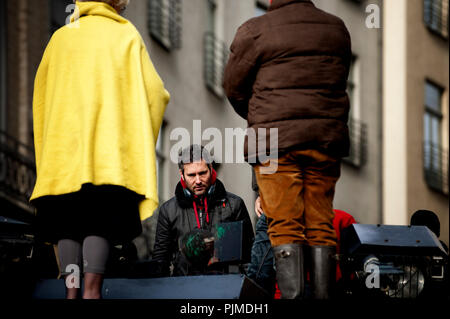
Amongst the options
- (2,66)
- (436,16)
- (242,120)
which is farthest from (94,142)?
(436,16)

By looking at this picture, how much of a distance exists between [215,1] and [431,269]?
17.6 meters

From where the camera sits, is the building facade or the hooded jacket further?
the building facade

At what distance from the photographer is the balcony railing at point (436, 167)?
98.3 feet

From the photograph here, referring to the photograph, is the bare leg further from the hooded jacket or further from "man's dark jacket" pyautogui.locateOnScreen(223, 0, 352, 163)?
"man's dark jacket" pyautogui.locateOnScreen(223, 0, 352, 163)

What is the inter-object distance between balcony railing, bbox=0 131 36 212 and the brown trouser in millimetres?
10251

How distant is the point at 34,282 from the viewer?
746 centimetres

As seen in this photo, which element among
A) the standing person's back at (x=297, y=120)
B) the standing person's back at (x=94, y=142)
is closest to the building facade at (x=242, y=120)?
the standing person's back at (x=94, y=142)

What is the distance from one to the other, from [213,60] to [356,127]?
6562mm

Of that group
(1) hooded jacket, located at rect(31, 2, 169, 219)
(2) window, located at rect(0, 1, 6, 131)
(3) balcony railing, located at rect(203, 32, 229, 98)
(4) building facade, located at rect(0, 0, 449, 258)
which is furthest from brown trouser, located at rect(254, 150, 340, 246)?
(3) balcony railing, located at rect(203, 32, 229, 98)

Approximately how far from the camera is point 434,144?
101 feet

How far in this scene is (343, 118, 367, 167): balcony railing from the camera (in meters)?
28.7

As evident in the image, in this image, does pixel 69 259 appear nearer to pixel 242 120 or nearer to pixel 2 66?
pixel 2 66

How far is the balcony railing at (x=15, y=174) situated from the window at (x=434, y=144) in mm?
14777

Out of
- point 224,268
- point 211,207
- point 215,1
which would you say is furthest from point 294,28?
point 215,1
